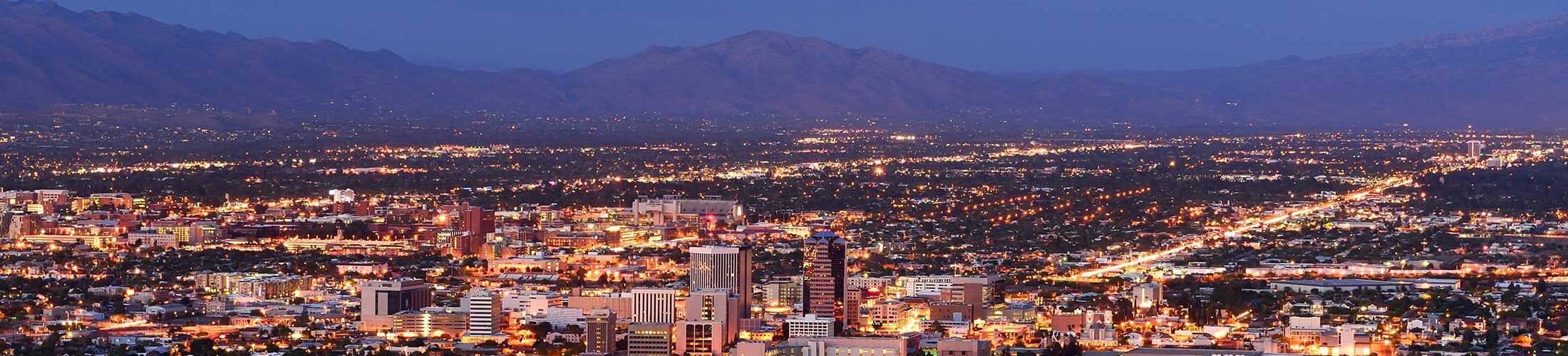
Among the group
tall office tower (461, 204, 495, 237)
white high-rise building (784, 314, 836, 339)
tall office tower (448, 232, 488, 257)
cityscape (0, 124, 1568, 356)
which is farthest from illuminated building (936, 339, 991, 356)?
tall office tower (461, 204, 495, 237)

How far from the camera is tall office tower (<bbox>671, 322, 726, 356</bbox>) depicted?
141ft

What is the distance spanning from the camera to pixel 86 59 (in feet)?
558

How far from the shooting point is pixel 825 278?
47.4m

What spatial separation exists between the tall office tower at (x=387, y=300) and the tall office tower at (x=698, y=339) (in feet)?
20.0

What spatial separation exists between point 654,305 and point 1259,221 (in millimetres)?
32706

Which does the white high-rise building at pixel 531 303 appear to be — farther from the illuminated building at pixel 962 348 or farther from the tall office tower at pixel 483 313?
Answer: the illuminated building at pixel 962 348

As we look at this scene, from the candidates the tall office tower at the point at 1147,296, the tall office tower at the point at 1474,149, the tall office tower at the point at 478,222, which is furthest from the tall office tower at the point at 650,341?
the tall office tower at the point at 1474,149

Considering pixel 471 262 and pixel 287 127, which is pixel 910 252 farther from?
pixel 287 127

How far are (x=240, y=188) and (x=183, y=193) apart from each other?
310 cm

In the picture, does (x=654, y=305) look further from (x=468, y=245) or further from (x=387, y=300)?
(x=468, y=245)

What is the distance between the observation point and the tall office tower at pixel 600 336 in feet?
143

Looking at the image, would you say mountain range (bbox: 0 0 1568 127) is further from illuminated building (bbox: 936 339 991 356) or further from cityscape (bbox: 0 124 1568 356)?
illuminated building (bbox: 936 339 991 356)

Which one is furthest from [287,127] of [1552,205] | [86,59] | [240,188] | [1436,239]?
[1436,239]

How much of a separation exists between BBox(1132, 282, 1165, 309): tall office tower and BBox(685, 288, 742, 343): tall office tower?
6846 mm
